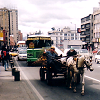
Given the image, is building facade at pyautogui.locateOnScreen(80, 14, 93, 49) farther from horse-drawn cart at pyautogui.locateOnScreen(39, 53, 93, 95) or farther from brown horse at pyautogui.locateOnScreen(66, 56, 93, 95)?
brown horse at pyautogui.locateOnScreen(66, 56, 93, 95)

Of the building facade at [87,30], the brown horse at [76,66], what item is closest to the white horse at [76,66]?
the brown horse at [76,66]

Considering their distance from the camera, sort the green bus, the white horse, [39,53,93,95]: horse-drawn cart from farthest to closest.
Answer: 1. the green bus
2. [39,53,93,95]: horse-drawn cart
3. the white horse

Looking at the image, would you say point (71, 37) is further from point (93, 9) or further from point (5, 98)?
point (5, 98)

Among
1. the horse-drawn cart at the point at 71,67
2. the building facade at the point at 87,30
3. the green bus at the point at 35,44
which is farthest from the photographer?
the building facade at the point at 87,30

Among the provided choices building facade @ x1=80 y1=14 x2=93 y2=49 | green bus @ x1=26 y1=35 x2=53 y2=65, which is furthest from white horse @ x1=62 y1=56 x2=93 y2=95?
building facade @ x1=80 y1=14 x2=93 y2=49

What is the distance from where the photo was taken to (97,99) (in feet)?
24.9

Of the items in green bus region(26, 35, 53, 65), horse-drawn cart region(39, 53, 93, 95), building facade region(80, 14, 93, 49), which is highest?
building facade region(80, 14, 93, 49)

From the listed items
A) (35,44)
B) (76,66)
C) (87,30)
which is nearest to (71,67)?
(76,66)

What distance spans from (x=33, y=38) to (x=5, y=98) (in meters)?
14.9

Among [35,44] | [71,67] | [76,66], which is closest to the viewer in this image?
[76,66]

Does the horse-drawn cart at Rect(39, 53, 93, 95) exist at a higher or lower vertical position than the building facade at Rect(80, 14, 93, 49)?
lower

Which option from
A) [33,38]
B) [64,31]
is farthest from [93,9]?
[64,31]

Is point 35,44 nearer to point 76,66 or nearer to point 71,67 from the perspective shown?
point 71,67

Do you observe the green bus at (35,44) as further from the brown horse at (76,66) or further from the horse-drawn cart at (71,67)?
the brown horse at (76,66)
